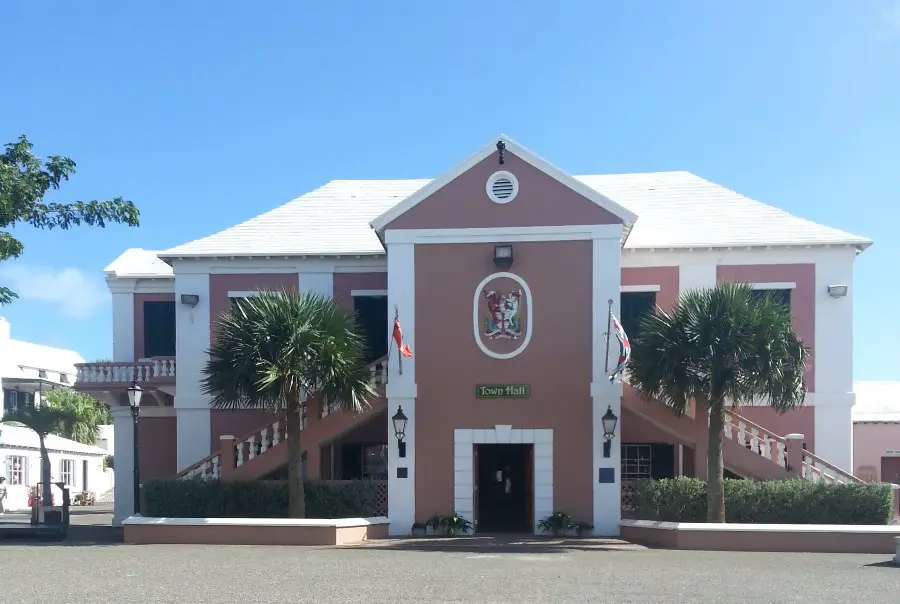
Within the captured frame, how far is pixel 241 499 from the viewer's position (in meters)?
17.5

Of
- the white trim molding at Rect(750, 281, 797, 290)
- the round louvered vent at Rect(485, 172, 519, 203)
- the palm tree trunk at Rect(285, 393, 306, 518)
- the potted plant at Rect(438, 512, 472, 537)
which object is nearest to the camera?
the palm tree trunk at Rect(285, 393, 306, 518)

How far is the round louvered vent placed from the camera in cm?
1786

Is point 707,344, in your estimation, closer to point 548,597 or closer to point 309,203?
point 548,597

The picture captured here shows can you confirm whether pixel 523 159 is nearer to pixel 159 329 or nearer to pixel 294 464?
pixel 294 464

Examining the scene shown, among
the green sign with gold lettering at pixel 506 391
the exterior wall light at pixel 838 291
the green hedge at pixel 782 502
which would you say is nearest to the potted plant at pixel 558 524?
the green hedge at pixel 782 502

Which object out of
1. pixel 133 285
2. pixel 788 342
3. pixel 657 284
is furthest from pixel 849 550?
pixel 133 285

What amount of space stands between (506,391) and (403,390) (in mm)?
2014

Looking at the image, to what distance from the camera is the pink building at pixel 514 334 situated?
57.7 ft

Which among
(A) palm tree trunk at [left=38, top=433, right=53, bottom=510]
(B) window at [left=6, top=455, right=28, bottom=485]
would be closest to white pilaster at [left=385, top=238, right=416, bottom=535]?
(A) palm tree trunk at [left=38, top=433, right=53, bottom=510]

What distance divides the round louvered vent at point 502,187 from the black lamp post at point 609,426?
4564mm

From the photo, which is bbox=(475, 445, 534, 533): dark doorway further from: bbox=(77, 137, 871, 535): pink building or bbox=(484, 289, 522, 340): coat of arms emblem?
bbox=(484, 289, 522, 340): coat of arms emblem

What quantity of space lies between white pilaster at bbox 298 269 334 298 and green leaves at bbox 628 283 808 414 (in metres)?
7.80

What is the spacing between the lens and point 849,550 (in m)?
15.1

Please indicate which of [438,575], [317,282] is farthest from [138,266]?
[438,575]
